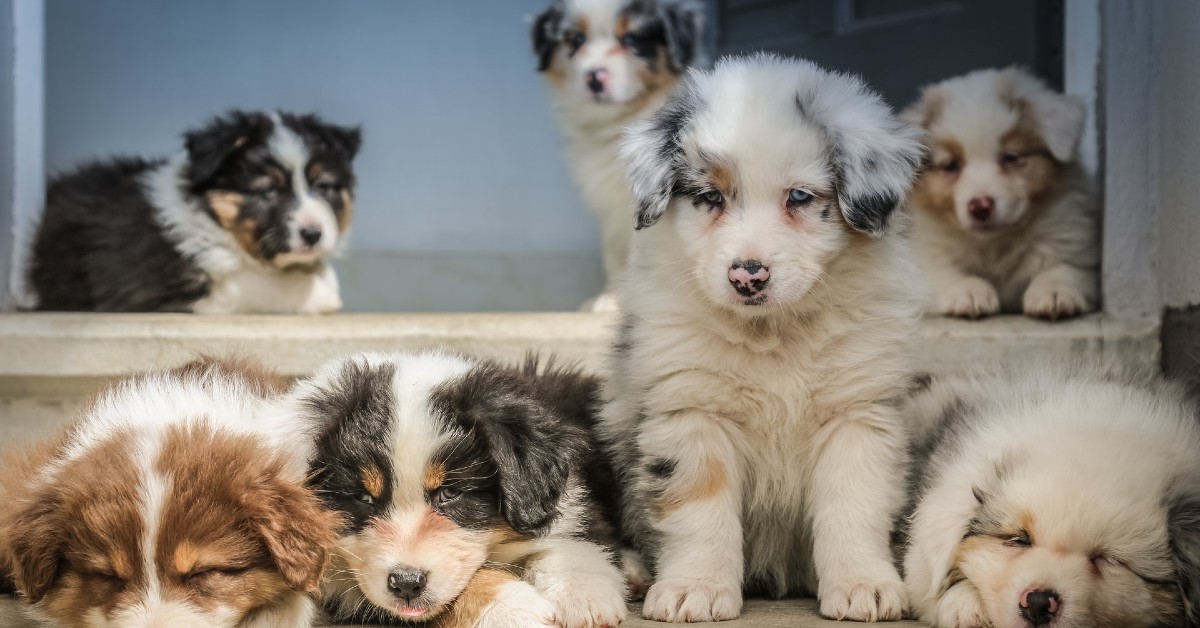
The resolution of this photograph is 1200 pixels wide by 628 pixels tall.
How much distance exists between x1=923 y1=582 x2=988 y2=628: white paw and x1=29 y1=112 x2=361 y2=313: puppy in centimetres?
396

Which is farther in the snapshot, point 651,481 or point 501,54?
point 501,54

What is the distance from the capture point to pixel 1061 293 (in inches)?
187

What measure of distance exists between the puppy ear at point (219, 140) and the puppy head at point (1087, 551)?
430 centimetres

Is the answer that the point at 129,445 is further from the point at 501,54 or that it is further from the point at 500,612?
the point at 501,54

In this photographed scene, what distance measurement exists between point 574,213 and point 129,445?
570 cm

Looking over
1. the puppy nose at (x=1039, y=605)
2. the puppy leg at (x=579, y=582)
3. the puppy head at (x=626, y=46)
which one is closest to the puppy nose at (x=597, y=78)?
the puppy head at (x=626, y=46)

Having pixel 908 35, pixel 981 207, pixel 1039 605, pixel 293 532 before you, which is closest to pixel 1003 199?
pixel 981 207

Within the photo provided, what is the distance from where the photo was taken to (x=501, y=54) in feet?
26.6

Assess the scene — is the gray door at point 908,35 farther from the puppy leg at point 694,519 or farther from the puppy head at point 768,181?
the puppy leg at point 694,519

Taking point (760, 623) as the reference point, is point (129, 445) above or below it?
above

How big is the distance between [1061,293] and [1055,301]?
5 centimetres

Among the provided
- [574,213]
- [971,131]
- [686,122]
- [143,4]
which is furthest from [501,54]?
[686,122]

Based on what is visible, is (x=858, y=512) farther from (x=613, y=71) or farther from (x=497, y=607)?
(x=613, y=71)

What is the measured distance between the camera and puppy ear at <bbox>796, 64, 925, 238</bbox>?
321cm
